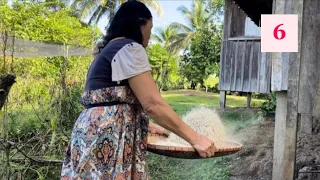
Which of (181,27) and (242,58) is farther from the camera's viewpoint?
(181,27)

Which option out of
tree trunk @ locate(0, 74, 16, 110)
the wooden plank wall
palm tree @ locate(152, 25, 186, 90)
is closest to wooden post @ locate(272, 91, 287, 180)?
tree trunk @ locate(0, 74, 16, 110)

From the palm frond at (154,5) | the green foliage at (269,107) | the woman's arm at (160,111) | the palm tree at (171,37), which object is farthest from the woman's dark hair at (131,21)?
the palm tree at (171,37)

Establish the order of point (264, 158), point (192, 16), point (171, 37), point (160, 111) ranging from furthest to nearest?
point (171, 37) < point (192, 16) < point (264, 158) < point (160, 111)

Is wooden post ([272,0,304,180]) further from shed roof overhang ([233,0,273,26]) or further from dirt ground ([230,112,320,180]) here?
shed roof overhang ([233,0,273,26])

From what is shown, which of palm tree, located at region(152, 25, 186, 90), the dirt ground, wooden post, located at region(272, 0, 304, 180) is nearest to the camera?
wooden post, located at region(272, 0, 304, 180)

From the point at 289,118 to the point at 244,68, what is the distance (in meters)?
5.44

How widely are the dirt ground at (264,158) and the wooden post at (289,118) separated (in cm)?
56

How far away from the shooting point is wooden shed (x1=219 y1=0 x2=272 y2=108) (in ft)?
27.3

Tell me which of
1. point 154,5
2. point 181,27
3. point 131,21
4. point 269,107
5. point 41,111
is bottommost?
point 269,107

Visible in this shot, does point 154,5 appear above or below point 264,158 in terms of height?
above

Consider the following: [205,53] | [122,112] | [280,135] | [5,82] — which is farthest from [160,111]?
[205,53]

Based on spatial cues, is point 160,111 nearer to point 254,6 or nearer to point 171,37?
point 254,6

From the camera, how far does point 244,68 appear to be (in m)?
8.62

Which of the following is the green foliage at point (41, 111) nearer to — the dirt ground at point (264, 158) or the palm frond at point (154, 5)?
the dirt ground at point (264, 158)
